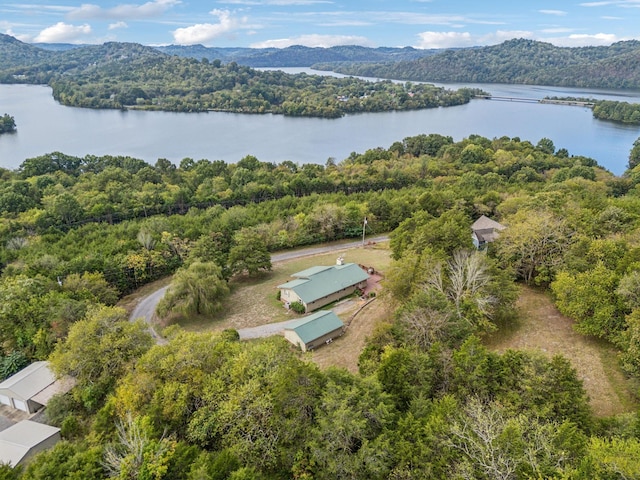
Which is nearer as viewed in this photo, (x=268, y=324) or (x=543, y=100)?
(x=268, y=324)

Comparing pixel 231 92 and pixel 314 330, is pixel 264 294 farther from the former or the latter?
pixel 231 92

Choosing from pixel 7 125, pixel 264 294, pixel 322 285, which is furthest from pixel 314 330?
pixel 7 125

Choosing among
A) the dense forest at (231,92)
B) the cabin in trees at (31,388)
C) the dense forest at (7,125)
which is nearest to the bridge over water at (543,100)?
the dense forest at (231,92)

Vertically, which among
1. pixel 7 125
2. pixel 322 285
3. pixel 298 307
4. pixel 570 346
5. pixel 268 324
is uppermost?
pixel 7 125

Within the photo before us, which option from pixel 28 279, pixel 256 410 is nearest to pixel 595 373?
pixel 256 410

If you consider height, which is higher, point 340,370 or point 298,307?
point 340,370

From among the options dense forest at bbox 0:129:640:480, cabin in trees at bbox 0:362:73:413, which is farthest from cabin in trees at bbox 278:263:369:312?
cabin in trees at bbox 0:362:73:413

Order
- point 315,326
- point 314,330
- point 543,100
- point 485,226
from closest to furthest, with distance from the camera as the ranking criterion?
point 314,330
point 315,326
point 485,226
point 543,100
